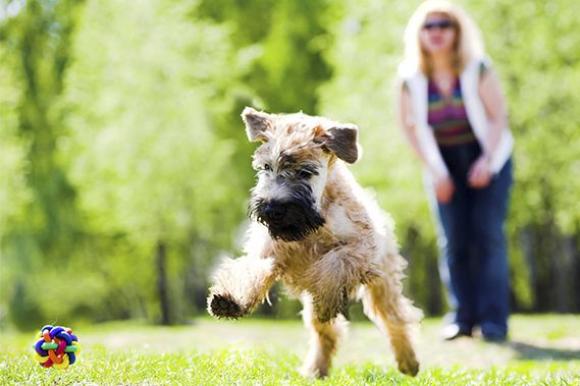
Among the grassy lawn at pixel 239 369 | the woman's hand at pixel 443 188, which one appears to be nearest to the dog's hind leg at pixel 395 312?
the grassy lawn at pixel 239 369

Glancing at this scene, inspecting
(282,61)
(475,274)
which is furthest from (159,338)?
(282,61)

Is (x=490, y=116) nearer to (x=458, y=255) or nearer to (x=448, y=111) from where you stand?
(x=448, y=111)

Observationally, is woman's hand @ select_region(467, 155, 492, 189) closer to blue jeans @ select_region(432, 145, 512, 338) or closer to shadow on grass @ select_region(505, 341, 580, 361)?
blue jeans @ select_region(432, 145, 512, 338)

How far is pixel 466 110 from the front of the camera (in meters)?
8.36

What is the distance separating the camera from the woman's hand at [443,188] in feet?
26.5

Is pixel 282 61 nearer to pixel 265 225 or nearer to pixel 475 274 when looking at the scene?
pixel 475 274

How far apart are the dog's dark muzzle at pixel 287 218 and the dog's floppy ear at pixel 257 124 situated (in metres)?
0.56

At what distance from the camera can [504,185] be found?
8.61 metres

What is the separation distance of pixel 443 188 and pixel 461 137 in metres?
0.73

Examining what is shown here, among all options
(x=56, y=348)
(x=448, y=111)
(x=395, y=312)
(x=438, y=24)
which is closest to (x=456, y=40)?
(x=438, y=24)

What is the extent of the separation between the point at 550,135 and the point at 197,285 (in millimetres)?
13567

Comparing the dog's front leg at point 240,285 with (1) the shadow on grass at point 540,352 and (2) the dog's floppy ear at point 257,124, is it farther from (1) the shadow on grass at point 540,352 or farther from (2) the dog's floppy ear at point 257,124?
(1) the shadow on grass at point 540,352

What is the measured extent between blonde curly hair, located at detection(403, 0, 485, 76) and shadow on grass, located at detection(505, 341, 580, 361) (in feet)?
9.67

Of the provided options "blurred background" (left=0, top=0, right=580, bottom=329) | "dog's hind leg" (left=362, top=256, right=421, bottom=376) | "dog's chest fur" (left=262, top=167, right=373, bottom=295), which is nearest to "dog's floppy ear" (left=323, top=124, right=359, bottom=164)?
"dog's chest fur" (left=262, top=167, right=373, bottom=295)
